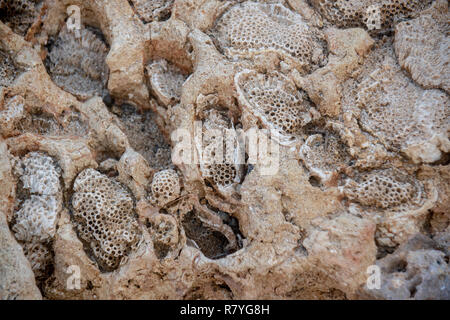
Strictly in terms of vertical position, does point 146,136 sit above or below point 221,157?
below

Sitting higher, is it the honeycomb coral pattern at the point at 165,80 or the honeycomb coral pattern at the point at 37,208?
the honeycomb coral pattern at the point at 165,80

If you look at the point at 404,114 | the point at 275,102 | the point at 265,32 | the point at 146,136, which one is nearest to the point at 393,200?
the point at 404,114

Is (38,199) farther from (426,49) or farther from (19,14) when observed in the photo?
(426,49)

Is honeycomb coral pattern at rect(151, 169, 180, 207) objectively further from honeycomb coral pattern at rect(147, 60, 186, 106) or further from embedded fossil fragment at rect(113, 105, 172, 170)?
honeycomb coral pattern at rect(147, 60, 186, 106)

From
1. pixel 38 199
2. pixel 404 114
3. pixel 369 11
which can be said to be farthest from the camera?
pixel 369 11

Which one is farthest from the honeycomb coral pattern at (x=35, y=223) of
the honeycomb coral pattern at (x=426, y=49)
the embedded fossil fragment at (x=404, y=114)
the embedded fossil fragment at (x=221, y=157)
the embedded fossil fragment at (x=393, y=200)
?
the honeycomb coral pattern at (x=426, y=49)

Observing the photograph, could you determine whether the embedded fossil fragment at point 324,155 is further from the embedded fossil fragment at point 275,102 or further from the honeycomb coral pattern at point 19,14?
the honeycomb coral pattern at point 19,14
